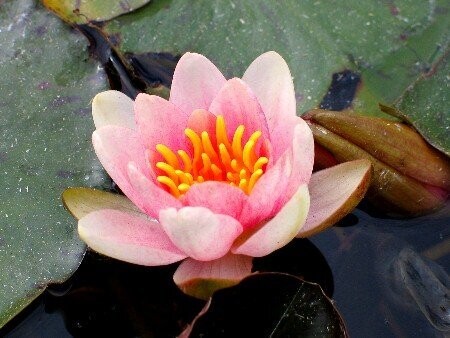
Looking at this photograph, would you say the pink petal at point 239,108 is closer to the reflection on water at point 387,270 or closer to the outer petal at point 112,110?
the outer petal at point 112,110

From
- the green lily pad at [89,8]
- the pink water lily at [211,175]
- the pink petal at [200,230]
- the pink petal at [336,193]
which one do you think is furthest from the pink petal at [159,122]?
the green lily pad at [89,8]

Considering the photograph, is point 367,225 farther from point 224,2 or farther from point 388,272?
point 224,2

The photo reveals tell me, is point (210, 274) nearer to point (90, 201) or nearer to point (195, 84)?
point (90, 201)

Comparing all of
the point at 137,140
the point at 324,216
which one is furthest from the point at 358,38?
the point at 137,140

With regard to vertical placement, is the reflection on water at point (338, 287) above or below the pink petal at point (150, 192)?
below

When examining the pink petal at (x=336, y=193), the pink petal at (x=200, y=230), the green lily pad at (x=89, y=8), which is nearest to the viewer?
the pink petal at (x=200, y=230)

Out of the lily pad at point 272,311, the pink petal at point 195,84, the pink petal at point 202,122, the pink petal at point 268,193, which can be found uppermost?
the pink petal at point 195,84

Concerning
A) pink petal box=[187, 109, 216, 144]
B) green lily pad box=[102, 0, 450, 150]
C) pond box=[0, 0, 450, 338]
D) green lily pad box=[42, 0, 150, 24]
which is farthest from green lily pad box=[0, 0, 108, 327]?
pink petal box=[187, 109, 216, 144]
